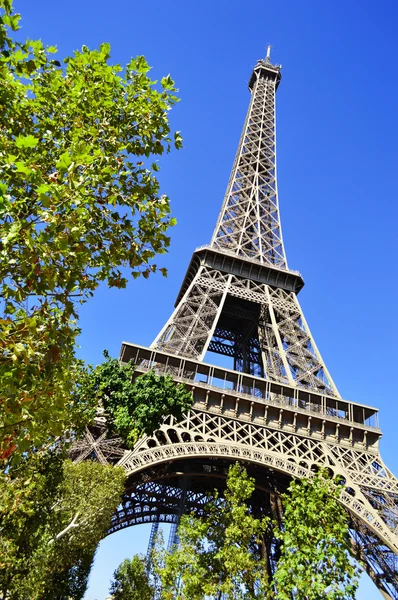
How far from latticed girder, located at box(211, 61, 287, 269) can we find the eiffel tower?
210 millimetres

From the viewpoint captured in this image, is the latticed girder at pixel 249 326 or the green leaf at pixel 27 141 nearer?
the green leaf at pixel 27 141

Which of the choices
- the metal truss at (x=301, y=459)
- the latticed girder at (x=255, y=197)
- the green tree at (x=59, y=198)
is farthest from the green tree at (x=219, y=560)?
the latticed girder at (x=255, y=197)

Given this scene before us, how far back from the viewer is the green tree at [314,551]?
9.83 m

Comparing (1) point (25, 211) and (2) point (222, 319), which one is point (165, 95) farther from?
(2) point (222, 319)

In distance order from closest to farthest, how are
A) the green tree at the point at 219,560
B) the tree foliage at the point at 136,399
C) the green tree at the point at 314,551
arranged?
the green tree at the point at 314,551
the green tree at the point at 219,560
the tree foliage at the point at 136,399

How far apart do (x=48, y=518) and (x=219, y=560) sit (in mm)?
5552

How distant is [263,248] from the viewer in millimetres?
37625

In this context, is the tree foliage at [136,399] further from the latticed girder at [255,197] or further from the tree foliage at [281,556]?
the latticed girder at [255,197]

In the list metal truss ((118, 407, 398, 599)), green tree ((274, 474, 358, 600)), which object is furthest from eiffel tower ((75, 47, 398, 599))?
green tree ((274, 474, 358, 600))

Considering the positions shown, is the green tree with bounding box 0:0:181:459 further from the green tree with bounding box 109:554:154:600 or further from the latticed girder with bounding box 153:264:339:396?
the green tree with bounding box 109:554:154:600

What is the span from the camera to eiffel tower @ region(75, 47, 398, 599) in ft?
71.2

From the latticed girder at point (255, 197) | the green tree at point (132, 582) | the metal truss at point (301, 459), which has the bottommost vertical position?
the green tree at point (132, 582)

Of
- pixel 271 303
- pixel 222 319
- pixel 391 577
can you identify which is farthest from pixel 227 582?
pixel 222 319

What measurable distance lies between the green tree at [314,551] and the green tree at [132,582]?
18.6 meters
